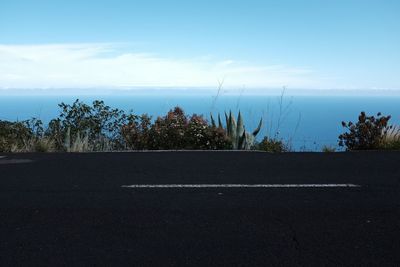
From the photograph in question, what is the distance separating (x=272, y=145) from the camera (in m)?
11.4

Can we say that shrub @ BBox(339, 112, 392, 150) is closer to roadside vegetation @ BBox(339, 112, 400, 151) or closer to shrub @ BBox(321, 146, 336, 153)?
roadside vegetation @ BBox(339, 112, 400, 151)

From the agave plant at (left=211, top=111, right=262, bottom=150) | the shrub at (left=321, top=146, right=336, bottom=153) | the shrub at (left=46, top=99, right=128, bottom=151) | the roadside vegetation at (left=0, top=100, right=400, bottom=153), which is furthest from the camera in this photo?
the shrub at (left=46, top=99, right=128, bottom=151)

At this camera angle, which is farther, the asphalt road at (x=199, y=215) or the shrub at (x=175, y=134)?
the shrub at (x=175, y=134)

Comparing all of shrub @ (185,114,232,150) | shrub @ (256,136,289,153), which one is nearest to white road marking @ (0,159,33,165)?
shrub @ (185,114,232,150)

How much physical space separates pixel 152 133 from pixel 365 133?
16.8 ft

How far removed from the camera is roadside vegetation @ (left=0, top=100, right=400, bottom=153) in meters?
11.4

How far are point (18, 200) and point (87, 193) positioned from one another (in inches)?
34.8

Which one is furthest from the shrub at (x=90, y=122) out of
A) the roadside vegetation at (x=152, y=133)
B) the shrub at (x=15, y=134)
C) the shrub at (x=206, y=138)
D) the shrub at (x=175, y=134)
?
the shrub at (x=206, y=138)

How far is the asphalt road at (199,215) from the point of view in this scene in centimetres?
426

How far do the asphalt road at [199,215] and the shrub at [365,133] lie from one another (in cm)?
254

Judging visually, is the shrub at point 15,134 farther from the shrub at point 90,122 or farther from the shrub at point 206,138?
the shrub at point 206,138

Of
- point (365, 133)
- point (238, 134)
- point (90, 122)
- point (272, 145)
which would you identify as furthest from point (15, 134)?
point (365, 133)

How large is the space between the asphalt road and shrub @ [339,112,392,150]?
254cm

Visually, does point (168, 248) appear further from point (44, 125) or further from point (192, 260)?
point (44, 125)
